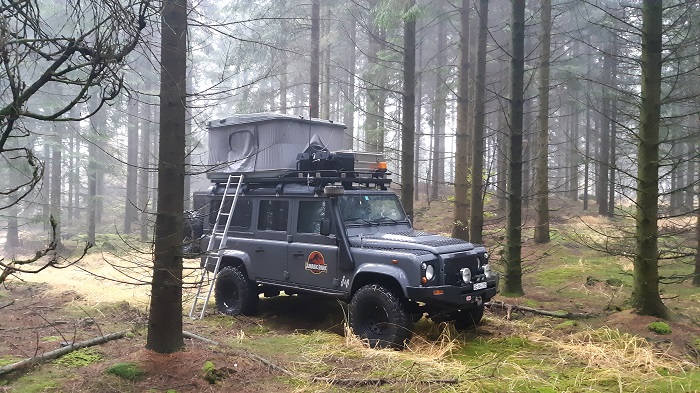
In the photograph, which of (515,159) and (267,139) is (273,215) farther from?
(515,159)

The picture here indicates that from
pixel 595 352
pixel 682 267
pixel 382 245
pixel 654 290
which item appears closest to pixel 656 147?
pixel 654 290

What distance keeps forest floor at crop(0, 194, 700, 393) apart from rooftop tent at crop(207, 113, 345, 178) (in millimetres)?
2720

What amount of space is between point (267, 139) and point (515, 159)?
14.9 feet

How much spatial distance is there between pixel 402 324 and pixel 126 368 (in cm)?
333

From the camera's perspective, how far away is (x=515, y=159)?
31.0ft

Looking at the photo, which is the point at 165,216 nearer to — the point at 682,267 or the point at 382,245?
the point at 382,245

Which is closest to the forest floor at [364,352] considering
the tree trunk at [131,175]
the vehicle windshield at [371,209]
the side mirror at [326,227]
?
the side mirror at [326,227]

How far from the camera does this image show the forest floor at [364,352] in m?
5.16

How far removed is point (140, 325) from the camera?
718 centimetres

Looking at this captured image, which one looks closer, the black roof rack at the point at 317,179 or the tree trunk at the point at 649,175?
the tree trunk at the point at 649,175

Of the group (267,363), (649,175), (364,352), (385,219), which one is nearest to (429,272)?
(364,352)

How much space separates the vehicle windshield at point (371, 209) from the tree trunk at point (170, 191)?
116 inches

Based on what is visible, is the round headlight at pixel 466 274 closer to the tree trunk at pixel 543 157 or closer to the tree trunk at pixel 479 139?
the tree trunk at pixel 479 139

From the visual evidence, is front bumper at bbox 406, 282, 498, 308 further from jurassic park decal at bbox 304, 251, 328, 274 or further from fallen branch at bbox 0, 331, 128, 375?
fallen branch at bbox 0, 331, 128, 375
